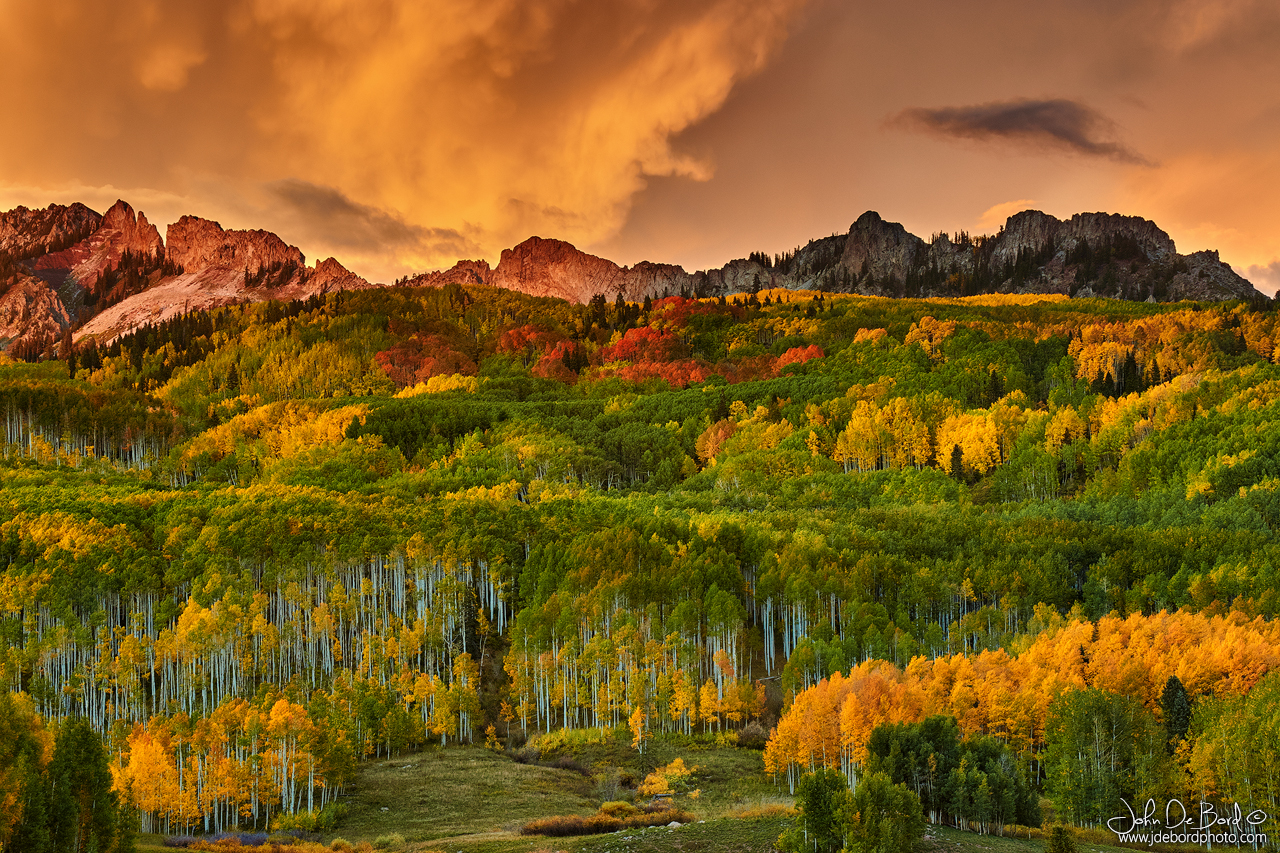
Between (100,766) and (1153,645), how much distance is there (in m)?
102

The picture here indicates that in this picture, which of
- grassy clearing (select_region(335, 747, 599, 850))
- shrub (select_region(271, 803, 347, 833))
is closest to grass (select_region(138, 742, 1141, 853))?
grassy clearing (select_region(335, 747, 599, 850))

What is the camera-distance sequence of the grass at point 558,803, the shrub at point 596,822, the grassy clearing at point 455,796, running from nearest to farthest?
the grass at point 558,803
the shrub at point 596,822
the grassy clearing at point 455,796

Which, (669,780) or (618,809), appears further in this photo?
(669,780)

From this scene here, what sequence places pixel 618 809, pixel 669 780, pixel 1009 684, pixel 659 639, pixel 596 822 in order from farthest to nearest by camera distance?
pixel 659 639 → pixel 1009 684 → pixel 669 780 → pixel 618 809 → pixel 596 822

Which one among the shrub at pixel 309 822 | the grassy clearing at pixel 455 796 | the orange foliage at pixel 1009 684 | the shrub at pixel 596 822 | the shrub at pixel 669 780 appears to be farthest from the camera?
the shrub at pixel 669 780

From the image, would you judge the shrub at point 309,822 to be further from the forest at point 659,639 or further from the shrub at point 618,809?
the shrub at point 618,809

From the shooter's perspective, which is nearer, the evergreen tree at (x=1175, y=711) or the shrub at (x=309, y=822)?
the shrub at (x=309, y=822)

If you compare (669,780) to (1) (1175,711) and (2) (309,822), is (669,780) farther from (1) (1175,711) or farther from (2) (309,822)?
(1) (1175,711)

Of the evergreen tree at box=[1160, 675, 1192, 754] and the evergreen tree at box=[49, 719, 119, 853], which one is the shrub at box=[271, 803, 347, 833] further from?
the evergreen tree at box=[1160, 675, 1192, 754]

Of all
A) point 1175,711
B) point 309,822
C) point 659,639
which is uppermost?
point 659,639

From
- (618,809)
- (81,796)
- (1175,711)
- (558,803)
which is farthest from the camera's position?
(1175,711)

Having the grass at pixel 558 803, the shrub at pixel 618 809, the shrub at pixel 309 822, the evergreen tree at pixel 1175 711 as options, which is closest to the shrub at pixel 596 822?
the shrub at pixel 618 809

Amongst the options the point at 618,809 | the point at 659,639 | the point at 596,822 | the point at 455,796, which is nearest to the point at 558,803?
the point at 618,809

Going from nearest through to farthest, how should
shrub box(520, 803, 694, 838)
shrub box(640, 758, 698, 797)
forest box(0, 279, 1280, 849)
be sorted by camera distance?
1. shrub box(520, 803, 694, 838)
2. forest box(0, 279, 1280, 849)
3. shrub box(640, 758, 698, 797)
